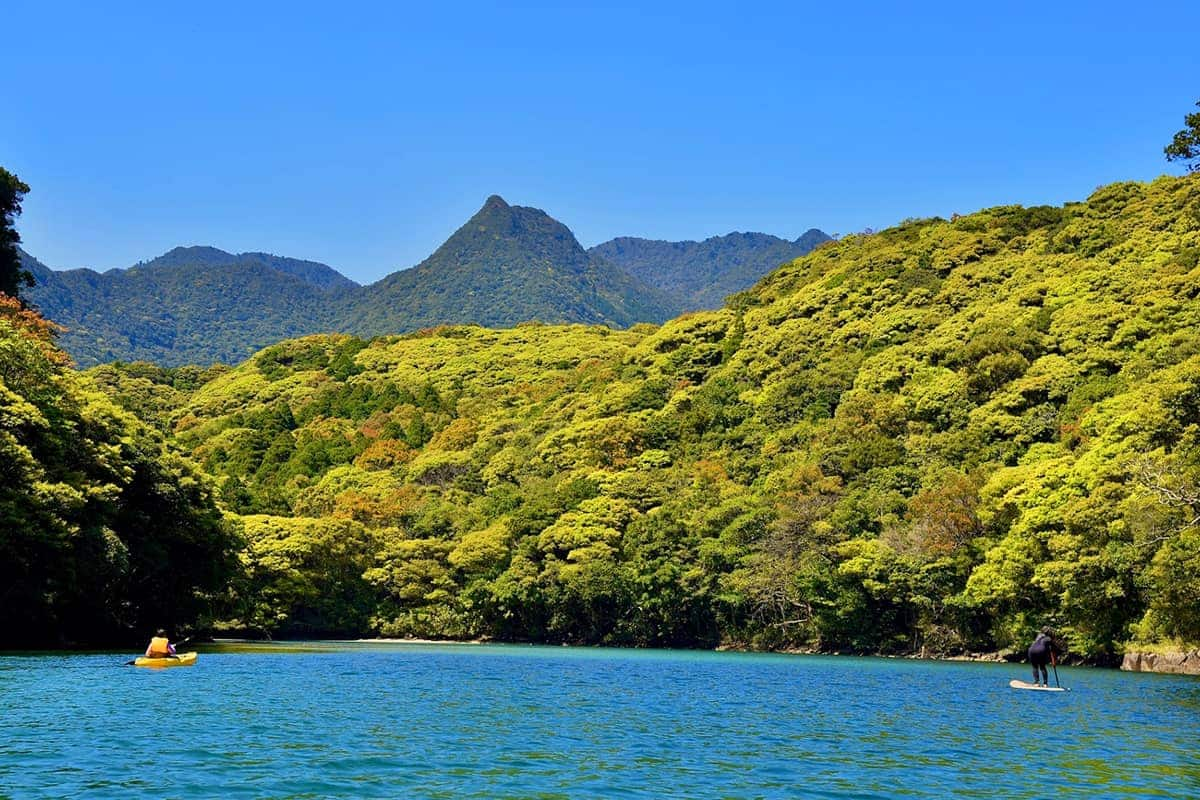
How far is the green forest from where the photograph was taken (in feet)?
125

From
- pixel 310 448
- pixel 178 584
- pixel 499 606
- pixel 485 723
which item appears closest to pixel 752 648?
pixel 499 606

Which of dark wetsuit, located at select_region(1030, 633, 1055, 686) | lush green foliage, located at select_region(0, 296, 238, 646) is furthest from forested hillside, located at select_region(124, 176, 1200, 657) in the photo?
lush green foliage, located at select_region(0, 296, 238, 646)

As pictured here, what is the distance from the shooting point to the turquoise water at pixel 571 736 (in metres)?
13.0

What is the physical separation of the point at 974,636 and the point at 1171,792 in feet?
125

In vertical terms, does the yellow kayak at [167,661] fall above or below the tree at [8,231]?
below

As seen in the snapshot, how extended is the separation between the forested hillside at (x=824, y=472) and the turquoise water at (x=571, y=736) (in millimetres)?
11798

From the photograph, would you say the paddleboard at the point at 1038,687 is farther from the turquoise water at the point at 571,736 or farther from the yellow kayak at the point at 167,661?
the yellow kayak at the point at 167,661

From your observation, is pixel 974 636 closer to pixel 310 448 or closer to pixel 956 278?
pixel 956 278

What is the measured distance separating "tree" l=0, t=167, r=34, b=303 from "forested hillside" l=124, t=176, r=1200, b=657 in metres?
19.8

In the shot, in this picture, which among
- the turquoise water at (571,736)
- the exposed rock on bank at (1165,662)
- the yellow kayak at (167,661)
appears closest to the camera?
the turquoise water at (571,736)

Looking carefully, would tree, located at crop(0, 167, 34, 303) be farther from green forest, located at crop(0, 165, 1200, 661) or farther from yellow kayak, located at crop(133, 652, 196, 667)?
yellow kayak, located at crop(133, 652, 196, 667)

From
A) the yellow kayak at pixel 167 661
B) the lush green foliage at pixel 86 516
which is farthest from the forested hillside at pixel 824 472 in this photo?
the yellow kayak at pixel 167 661

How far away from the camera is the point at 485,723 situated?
1930 cm

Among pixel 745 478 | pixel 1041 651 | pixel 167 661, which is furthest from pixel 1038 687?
pixel 745 478
